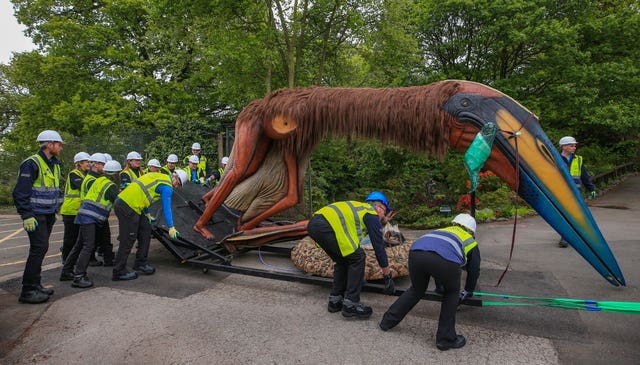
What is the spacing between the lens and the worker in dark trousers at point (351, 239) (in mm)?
3717

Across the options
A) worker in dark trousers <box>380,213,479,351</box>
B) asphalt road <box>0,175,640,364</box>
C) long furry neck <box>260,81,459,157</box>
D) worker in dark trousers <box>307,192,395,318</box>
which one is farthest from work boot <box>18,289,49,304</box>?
worker in dark trousers <box>380,213,479,351</box>

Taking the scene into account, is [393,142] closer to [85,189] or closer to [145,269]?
[145,269]

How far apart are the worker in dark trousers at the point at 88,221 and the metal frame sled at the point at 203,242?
738 millimetres

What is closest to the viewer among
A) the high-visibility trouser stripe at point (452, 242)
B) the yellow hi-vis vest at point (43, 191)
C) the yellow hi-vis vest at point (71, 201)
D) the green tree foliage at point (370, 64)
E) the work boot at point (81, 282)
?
the high-visibility trouser stripe at point (452, 242)

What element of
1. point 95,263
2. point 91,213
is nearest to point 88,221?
point 91,213

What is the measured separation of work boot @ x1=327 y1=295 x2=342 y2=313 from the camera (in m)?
3.96

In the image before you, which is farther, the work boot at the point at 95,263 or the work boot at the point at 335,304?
the work boot at the point at 95,263

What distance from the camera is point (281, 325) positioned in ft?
12.0

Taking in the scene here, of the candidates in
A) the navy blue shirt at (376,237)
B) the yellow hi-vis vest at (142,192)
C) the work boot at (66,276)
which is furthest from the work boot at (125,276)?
the navy blue shirt at (376,237)

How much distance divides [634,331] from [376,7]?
33.7 ft

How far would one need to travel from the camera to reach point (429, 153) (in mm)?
4605

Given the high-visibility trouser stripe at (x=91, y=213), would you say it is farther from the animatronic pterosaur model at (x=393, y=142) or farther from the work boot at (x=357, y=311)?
the work boot at (x=357, y=311)

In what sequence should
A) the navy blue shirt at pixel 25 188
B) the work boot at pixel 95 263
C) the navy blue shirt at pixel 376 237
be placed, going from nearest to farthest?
the navy blue shirt at pixel 376 237 < the navy blue shirt at pixel 25 188 < the work boot at pixel 95 263

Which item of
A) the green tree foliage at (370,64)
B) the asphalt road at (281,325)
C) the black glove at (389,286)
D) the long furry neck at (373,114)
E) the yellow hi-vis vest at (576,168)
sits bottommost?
the asphalt road at (281,325)
